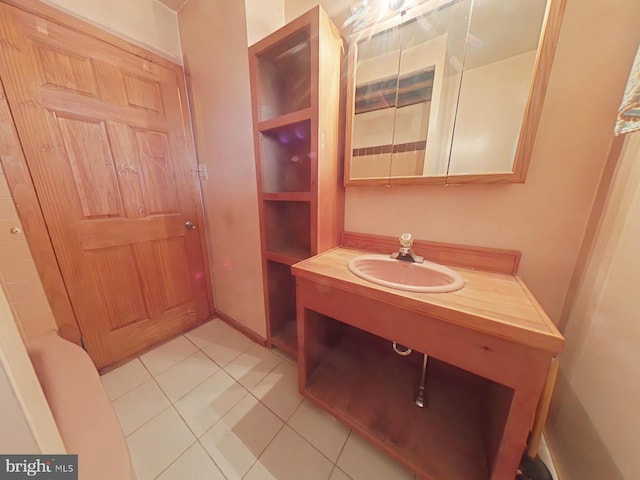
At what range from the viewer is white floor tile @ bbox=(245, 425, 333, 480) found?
32.3 inches

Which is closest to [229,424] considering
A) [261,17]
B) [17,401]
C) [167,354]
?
[167,354]

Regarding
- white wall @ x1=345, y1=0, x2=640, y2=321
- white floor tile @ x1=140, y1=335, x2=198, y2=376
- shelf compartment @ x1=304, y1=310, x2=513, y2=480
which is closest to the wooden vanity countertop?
white wall @ x1=345, y1=0, x2=640, y2=321

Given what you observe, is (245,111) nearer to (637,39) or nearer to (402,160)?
(402,160)

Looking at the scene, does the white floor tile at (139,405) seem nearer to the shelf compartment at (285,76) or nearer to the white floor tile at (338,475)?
A: the white floor tile at (338,475)

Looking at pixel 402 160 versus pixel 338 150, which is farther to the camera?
pixel 338 150

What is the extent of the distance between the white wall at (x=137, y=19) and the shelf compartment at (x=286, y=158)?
972 millimetres

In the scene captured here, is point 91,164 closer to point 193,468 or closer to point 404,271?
point 193,468

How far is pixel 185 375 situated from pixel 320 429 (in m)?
0.89

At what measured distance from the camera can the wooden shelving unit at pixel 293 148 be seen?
968 millimetres

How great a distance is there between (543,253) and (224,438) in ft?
5.26

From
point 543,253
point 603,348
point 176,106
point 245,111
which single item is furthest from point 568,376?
point 176,106

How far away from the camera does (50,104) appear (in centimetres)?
101

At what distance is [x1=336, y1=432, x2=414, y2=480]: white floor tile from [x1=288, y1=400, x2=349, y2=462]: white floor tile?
0.12 ft

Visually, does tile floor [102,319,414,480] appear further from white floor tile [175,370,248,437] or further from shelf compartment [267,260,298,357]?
shelf compartment [267,260,298,357]
